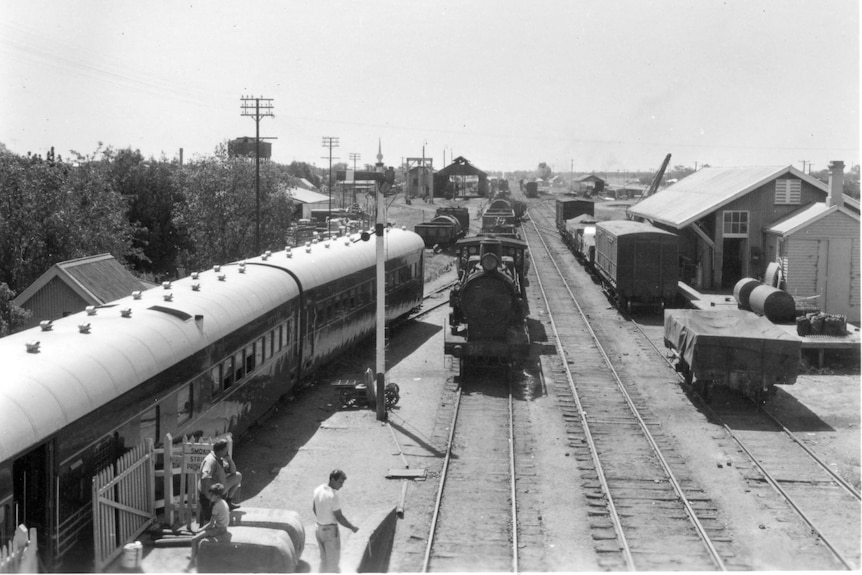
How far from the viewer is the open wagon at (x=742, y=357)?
19297mm

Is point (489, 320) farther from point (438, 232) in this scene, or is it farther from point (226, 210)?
point (438, 232)

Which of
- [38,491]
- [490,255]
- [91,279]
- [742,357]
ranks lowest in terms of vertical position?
[742,357]

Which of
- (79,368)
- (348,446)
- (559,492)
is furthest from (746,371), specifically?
(79,368)

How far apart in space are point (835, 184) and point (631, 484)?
22.8 metres

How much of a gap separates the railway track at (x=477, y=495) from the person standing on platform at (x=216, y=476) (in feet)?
9.08

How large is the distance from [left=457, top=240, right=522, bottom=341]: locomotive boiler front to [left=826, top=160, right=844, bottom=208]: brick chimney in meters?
16.8

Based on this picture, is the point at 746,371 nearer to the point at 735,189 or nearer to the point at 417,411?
the point at 417,411

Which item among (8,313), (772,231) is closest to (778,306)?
(772,231)

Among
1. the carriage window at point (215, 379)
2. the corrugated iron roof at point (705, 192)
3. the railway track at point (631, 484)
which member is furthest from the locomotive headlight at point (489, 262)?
the corrugated iron roof at point (705, 192)

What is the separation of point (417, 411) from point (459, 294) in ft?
13.4

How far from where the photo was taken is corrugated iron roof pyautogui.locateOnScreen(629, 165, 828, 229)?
3647 cm

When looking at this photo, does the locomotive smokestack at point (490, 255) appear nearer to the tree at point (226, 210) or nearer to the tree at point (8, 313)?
the tree at point (8, 313)

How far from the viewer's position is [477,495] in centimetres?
1459

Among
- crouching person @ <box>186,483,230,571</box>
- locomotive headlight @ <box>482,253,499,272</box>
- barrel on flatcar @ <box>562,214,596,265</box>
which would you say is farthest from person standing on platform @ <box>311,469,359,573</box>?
barrel on flatcar @ <box>562,214,596,265</box>
